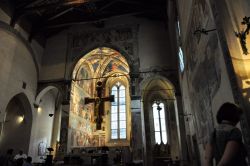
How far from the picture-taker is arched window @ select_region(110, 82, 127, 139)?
1750cm

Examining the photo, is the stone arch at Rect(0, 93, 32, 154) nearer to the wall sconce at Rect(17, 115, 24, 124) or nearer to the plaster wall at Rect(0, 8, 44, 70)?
→ the wall sconce at Rect(17, 115, 24, 124)

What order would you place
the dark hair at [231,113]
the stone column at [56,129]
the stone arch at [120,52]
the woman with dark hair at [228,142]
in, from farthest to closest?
the stone column at [56,129] → the stone arch at [120,52] → the dark hair at [231,113] → the woman with dark hair at [228,142]

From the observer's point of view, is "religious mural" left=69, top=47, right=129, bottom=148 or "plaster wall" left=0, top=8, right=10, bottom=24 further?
"religious mural" left=69, top=47, right=129, bottom=148

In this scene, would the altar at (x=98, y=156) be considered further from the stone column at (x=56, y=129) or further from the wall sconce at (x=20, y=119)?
the stone column at (x=56, y=129)

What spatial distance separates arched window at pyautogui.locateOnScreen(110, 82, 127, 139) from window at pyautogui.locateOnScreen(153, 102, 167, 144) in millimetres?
3315

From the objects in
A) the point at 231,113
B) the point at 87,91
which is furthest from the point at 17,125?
the point at 231,113

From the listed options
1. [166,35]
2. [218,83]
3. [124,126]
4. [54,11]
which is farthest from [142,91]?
[218,83]

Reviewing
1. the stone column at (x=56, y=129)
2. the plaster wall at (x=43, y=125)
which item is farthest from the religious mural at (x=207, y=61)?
the stone column at (x=56, y=129)

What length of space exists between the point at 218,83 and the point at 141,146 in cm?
835

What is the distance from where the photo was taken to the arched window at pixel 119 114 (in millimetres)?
17500

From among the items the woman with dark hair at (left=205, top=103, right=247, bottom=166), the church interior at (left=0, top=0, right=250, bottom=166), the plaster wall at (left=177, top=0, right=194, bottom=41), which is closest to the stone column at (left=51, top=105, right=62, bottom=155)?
the church interior at (left=0, top=0, right=250, bottom=166)

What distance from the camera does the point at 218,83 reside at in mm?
4117

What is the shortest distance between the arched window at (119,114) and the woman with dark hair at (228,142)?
51.9 ft

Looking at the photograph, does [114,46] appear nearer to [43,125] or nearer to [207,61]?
[43,125]
